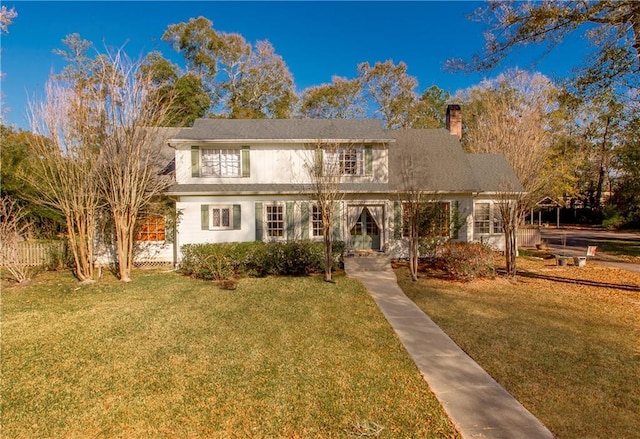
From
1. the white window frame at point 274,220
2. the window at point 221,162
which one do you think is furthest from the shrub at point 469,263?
the window at point 221,162

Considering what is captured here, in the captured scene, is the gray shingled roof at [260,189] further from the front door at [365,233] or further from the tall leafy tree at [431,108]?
the tall leafy tree at [431,108]

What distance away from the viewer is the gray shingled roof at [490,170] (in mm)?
16328

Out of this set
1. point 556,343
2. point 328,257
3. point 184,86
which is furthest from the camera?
point 184,86

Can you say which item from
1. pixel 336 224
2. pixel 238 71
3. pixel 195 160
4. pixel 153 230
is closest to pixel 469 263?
pixel 336 224

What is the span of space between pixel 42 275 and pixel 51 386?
1004 cm

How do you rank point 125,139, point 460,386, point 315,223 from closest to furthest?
1. point 460,386
2. point 125,139
3. point 315,223

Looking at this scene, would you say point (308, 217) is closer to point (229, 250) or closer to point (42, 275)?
point (229, 250)

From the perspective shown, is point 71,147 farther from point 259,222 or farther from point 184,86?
point 184,86

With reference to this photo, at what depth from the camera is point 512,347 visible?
20.1 ft

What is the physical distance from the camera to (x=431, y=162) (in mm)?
16344

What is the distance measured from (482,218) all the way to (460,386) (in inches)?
512

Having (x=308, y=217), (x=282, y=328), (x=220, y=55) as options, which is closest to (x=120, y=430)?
(x=282, y=328)

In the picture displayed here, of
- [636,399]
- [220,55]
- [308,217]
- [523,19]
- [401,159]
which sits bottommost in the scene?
[636,399]

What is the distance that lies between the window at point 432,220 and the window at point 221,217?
7426 mm
